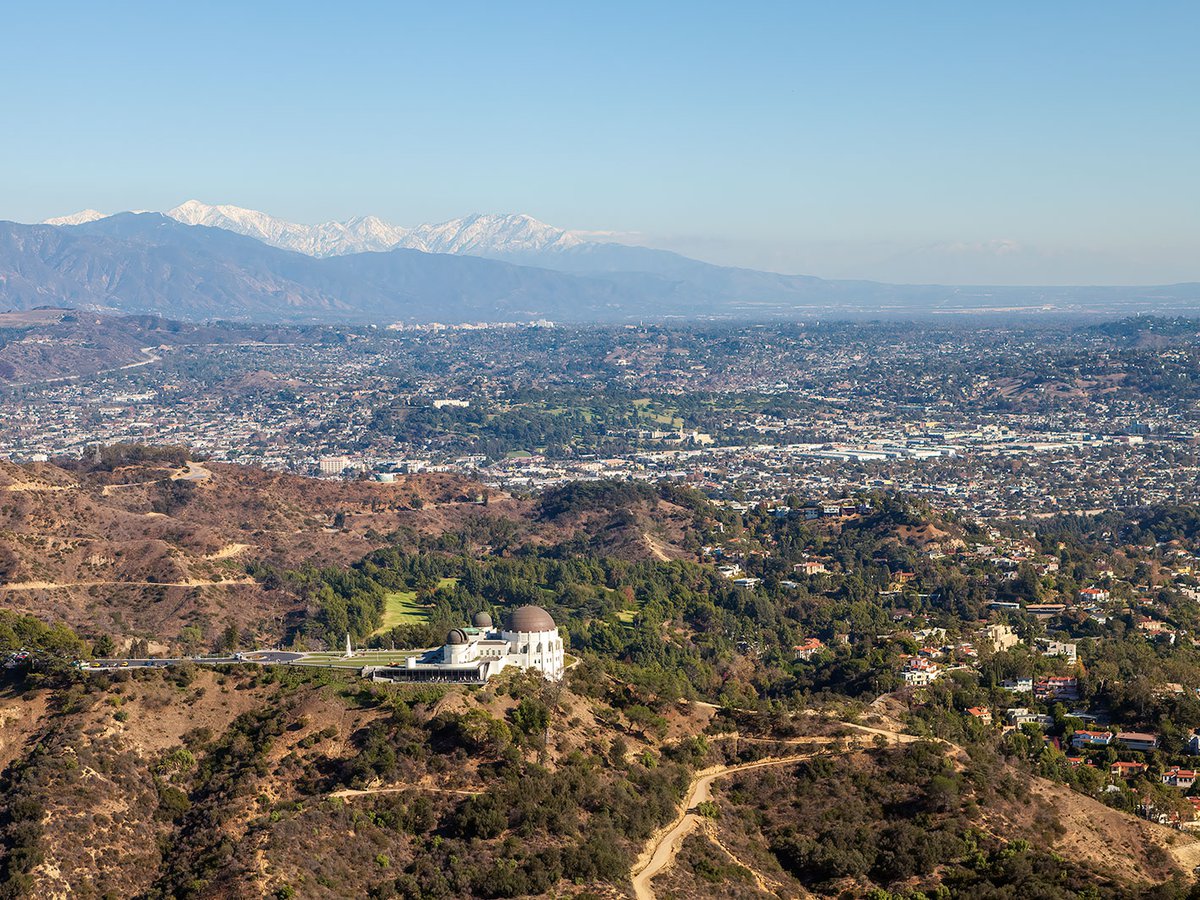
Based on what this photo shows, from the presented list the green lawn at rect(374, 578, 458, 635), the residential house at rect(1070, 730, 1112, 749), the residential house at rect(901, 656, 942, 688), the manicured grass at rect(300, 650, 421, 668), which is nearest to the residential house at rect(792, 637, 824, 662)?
the residential house at rect(901, 656, 942, 688)

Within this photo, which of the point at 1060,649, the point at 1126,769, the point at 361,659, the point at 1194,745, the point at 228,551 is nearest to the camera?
the point at 1126,769

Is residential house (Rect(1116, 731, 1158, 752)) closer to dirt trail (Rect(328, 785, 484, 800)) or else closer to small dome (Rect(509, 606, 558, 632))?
small dome (Rect(509, 606, 558, 632))

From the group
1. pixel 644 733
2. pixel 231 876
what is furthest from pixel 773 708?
pixel 231 876

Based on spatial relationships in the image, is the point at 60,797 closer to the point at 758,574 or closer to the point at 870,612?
the point at 870,612

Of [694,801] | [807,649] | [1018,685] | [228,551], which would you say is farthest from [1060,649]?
[228,551]

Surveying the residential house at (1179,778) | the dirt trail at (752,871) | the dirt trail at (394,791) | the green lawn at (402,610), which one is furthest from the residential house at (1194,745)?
the green lawn at (402,610)

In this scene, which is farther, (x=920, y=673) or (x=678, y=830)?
(x=920, y=673)

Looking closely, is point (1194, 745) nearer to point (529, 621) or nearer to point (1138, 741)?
point (1138, 741)

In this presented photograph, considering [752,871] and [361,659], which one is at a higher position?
[361,659]

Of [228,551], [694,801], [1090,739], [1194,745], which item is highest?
[694,801]
